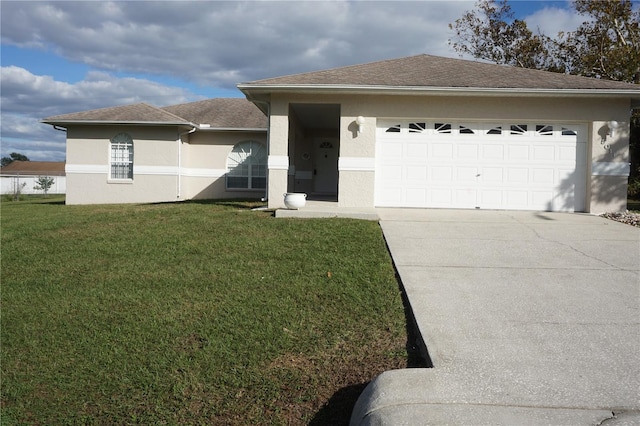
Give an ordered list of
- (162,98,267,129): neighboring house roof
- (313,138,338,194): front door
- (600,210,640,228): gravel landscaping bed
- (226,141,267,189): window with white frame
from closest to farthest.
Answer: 1. (600,210,640,228): gravel landscaping bed
2. (162,98,267,129): neighboring house roof
3. (226,141,267,189): window with white frame
4. (313,138,338,194): front door

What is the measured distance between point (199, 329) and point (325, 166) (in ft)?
57.6

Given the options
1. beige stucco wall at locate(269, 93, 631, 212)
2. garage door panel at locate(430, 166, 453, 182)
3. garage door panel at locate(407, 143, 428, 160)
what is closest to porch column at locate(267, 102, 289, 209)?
beige stucco wall at locate(269, 93, 631, 212)

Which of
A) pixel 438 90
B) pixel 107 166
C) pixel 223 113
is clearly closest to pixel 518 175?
pixel 438 90

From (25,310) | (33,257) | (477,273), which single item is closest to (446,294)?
(477,273)

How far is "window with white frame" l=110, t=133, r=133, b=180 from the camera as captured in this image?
21438 millimetres

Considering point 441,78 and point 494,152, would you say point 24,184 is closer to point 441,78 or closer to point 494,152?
point 441,78

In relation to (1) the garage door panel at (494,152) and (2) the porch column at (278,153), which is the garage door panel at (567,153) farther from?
(2) the porch column at (278,153)

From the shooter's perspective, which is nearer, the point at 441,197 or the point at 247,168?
the point at 441,197

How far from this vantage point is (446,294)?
22.3 feet

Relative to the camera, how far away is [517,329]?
5645 mm

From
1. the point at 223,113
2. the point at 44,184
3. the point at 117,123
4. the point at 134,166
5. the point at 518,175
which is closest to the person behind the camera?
the point at 518,175

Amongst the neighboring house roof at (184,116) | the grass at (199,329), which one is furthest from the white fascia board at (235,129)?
the grass at (199,329)

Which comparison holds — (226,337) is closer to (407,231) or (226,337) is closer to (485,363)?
(485,363)

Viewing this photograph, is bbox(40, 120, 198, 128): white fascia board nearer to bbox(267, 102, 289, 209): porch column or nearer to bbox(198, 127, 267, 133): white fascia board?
bbox(198, 127, 267, 133): white fascia board
